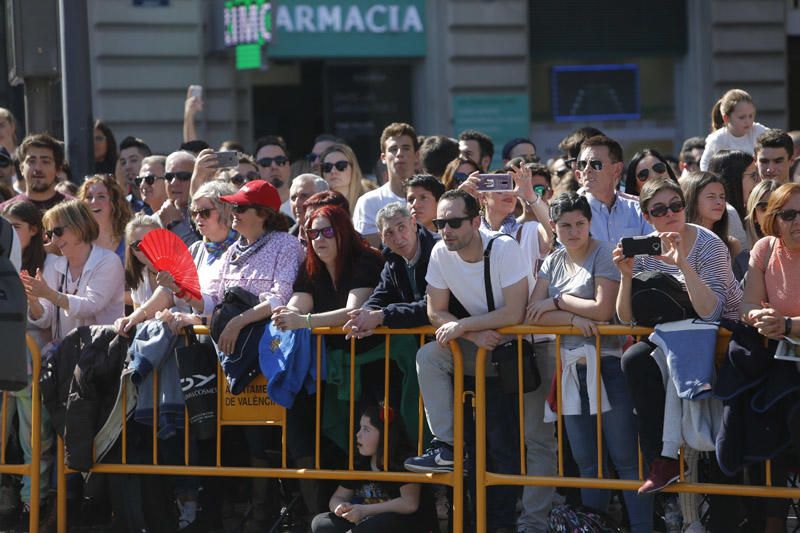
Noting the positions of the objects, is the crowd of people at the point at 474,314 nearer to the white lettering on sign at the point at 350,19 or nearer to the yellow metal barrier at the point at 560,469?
the yellow metal barrier at the point at 560,469

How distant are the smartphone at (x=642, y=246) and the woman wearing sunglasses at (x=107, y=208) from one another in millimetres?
3911

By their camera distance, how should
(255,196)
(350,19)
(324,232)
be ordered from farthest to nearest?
(350,19) → (255,196) → (324,232)

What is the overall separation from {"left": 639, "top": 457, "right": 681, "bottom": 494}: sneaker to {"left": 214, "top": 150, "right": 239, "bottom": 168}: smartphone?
4177 millimetres

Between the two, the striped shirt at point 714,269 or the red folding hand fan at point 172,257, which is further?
the red folding hand fan at point 172,257

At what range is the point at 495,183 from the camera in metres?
8.23

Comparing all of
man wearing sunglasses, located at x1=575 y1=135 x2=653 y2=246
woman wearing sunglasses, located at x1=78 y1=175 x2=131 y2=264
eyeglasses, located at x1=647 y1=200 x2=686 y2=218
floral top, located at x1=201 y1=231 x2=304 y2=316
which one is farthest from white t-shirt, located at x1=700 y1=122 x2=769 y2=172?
woman wearing sunglasses, located at x1=78 y1=175 x2=131 y2=264

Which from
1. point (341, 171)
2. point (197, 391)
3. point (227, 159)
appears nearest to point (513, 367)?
point (197, 391)

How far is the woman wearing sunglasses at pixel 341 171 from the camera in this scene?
10.0m

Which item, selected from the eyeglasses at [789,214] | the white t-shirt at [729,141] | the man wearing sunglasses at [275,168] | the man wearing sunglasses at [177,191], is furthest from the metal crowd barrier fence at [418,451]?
the white t-shirt at [729,141]

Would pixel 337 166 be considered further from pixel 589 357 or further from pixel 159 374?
pixel 589 357

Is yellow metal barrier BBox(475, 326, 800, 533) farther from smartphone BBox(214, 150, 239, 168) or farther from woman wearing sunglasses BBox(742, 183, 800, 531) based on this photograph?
smartphone BBox(214, 150, 239, 168)

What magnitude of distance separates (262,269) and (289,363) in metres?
0.66

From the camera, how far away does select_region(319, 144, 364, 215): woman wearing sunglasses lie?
32.8 ft

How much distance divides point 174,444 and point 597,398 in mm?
2465
